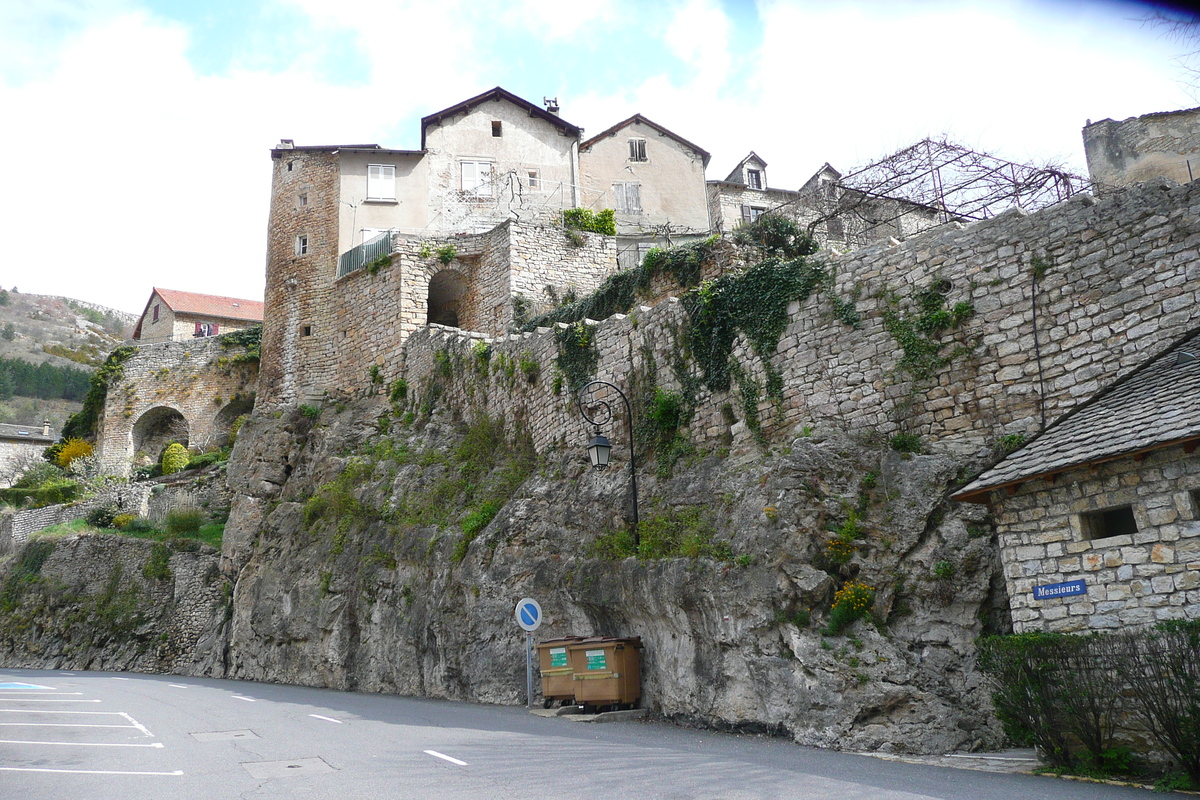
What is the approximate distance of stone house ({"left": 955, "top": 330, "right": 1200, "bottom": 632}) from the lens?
8.44 m

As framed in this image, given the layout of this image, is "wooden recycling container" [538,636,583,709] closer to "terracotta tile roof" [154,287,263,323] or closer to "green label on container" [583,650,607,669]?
"green label on container" [583,650,607,669]

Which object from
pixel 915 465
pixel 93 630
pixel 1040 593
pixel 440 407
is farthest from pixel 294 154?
pixel 1040 593

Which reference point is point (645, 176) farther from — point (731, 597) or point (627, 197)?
point (731, 597)

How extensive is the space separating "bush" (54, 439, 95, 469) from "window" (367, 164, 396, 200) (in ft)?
73.1

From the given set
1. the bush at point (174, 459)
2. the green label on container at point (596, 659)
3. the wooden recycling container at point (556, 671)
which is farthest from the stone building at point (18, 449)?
the green label on container at point (596, 659)

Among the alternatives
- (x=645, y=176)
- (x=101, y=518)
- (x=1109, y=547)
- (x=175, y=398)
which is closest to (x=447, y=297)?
(x=645, y=176)

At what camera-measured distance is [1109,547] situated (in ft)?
29.2

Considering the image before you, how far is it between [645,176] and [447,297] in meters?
9.92

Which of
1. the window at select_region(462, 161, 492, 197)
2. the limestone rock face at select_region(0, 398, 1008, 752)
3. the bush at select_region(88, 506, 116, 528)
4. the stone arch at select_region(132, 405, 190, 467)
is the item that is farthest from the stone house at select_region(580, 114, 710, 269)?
the stone arch at select_region(132, 405, 190, 467)

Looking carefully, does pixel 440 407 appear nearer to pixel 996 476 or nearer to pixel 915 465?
pixel 915 465

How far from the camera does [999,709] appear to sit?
29.5 ft

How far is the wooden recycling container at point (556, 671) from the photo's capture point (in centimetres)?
1361

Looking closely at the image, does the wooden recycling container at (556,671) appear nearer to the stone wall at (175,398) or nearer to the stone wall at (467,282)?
the stone wall at (467,282)

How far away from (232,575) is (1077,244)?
24.1 meters
